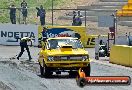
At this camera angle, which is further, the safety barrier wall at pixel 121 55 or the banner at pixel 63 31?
the banner at pixel 63 31

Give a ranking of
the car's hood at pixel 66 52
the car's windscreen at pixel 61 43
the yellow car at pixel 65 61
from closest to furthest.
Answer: the yellow car at pixel 65 61, the car's hood at pixel 66 52, the car's windscreen at pixel 61 43

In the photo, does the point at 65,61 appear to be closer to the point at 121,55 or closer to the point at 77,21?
the point at 121,55

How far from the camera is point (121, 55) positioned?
2894 cm

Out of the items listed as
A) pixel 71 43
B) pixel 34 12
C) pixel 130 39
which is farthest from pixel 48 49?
pixel 34 12

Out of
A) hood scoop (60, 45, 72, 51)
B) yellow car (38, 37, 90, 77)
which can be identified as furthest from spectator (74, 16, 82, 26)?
yellow car (38, 37, 90, 77)

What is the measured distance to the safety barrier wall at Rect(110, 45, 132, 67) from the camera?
27898mm

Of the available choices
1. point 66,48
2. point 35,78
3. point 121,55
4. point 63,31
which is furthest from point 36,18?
point 35,78

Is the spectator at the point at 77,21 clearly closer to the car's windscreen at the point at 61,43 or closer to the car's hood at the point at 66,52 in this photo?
the car's windscreen at the point at 61,43

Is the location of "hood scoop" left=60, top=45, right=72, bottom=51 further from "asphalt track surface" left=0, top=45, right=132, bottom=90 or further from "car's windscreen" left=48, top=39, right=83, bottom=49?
"asphalt track surface" left=0, top=45, right=132, bottom=90

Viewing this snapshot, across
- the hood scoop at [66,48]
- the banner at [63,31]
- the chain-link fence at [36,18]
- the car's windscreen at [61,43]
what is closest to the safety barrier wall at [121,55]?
the car's windscreen at [61,43]

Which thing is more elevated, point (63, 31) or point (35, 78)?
point (63, 31)

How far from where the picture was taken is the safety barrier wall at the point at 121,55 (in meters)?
27.9

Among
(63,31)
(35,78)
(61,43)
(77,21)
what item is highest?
(77,21)

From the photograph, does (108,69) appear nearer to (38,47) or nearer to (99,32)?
(38,47)
